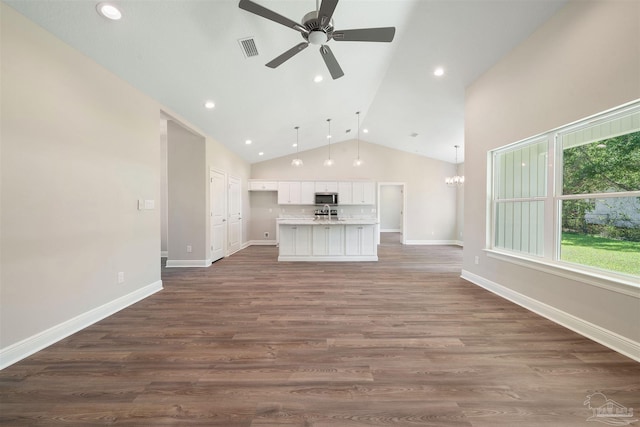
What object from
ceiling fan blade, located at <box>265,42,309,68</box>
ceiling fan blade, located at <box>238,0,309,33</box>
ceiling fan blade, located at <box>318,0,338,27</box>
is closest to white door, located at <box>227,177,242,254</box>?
ceiling fan blade, located at <box>265,42,309,68</box>

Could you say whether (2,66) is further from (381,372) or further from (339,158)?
(339,158)

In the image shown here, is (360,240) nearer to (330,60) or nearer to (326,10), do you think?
(330,60)

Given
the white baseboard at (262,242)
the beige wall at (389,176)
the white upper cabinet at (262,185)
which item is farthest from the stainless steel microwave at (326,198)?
the white baseboard at (262,242)

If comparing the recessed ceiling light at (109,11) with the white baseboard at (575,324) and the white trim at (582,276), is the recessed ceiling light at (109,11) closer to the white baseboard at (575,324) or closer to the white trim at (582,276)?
the white trim at (582,276)

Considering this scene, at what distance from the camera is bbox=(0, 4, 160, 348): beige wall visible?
6.33ft

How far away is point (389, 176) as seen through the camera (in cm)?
846

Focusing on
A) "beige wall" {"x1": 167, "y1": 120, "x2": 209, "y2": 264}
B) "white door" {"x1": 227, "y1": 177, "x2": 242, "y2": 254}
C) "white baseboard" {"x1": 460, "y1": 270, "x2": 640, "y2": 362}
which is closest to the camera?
"white baseboard" {"x1": 460, "y1": 270, "x2": 640, "y2": 362}

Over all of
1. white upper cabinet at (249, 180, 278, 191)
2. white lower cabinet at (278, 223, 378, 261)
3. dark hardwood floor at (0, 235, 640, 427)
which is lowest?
dark hardwood floor at (0, 235, 640, 427)

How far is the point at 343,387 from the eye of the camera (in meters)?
1.66

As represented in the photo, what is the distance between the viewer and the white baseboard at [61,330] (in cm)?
191

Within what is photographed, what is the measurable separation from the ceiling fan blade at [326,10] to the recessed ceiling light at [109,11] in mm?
1796

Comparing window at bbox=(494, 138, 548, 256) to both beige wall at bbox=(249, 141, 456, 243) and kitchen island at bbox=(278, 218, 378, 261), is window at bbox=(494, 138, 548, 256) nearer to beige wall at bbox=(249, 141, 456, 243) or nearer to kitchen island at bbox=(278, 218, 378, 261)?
kitchen island at bbox=(278, 218, 378, 261)

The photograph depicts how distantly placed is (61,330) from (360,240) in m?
4.98

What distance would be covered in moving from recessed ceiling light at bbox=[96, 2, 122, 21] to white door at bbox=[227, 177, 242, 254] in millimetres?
4405
